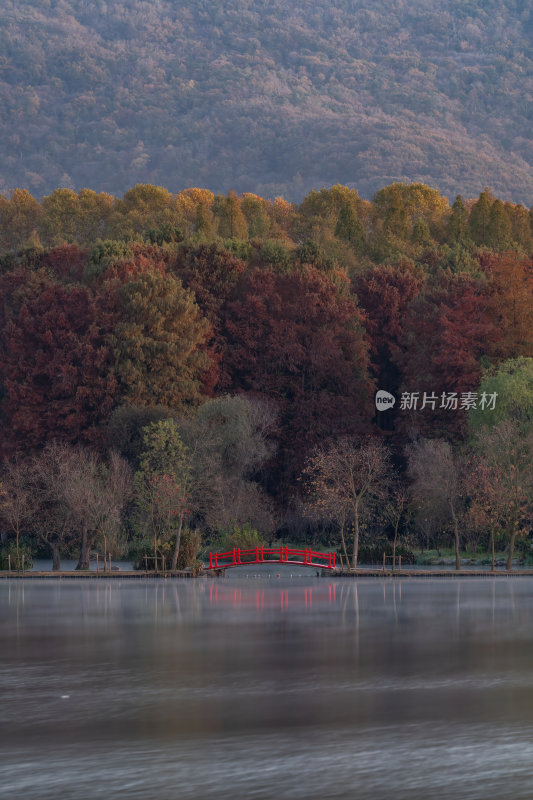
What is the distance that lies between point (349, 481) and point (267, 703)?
104 ft

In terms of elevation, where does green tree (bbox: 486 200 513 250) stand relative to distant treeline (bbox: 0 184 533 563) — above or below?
above

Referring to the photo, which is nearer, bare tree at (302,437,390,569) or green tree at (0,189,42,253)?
bare tree at (302,437,390,569)

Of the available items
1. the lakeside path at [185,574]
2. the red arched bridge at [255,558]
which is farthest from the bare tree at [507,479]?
the red arched bridge at [255,558]

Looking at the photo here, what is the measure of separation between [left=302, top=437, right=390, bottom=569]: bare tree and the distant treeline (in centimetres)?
19

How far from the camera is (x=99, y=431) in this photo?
177 ft

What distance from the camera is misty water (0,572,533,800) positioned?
11.0 meters
